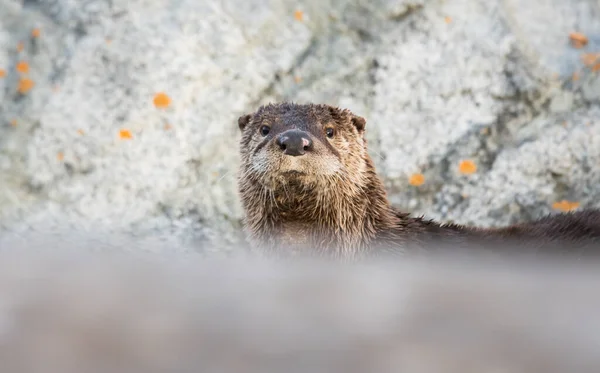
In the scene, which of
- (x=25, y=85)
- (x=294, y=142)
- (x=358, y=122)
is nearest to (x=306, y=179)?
(x=294, y=142)

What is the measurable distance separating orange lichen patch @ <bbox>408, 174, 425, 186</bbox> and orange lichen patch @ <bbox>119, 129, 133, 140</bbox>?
56.4 inches

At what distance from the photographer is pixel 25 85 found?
13.6 ft

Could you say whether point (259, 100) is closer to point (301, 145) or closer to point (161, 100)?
point (161, 100)

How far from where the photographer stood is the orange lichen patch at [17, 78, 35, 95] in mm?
4145

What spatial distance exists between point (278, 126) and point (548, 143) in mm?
1555

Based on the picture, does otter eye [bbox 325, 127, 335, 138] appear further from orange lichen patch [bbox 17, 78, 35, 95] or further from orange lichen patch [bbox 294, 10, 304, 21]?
orange lichen patch [bbox 17, 78, 35, 95]

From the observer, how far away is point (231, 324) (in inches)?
34.5

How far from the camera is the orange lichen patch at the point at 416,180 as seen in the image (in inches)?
163

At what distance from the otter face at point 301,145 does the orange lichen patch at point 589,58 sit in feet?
4.71

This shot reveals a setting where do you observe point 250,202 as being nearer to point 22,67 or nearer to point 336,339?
point 22,67

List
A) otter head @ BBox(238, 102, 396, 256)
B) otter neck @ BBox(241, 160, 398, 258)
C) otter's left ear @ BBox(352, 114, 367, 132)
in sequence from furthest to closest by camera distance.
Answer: otter's left ear @ BBox(352, 114, 367, 132) → otter neck @ BBox(241, 160, 398, 258) → otter head @ BBox(238, 102, 396, 256)

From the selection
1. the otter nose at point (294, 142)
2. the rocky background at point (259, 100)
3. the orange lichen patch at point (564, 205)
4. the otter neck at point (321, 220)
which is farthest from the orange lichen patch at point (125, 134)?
the orange lichen patch at point (564, 205)

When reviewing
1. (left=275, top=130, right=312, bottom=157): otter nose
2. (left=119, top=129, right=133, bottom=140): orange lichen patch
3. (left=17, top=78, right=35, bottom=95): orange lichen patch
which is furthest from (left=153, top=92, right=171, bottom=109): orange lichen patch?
(left=275, top=130, right=312, bottom=157): otter nose

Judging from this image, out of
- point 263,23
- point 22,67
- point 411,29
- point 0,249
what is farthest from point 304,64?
point 0,249
